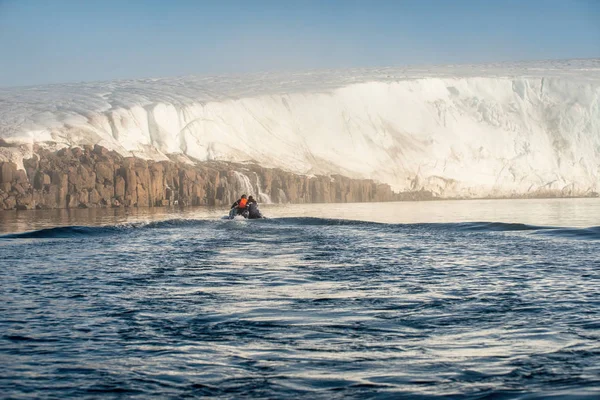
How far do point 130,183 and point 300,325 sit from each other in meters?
52.5

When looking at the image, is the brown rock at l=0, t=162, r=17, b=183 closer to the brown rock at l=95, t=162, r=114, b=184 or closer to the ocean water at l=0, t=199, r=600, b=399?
the brown rock at l=95, t=162, r=114, b=184

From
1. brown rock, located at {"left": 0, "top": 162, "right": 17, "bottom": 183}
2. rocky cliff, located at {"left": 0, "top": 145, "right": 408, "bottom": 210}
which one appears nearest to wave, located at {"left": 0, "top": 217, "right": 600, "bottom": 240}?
rocky cliff, located at {"left": 0, "top": 145, "right": 408, "bottom": 210}

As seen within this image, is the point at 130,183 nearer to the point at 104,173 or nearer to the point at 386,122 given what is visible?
the point at 104,173

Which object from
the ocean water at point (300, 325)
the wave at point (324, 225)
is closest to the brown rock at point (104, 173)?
the wave at point (324, 225)

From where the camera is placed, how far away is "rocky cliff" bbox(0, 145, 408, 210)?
53875mm

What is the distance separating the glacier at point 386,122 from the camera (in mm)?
76438

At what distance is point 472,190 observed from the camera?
268 feet

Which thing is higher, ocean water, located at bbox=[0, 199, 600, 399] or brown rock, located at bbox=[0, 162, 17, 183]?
brown rock, located at bbox=[0, 162, 17, 183]

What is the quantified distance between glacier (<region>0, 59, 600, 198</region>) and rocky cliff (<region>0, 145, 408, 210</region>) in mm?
4658

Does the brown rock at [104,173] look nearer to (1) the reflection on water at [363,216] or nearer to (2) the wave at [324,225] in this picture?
(1) the reflection on water at [363,216]

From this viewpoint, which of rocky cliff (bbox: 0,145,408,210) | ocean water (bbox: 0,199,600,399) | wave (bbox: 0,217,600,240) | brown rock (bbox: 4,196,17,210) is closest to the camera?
ocean water (bbox: 0,199,600,399)

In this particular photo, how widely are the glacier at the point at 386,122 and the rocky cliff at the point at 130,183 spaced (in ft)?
15.3

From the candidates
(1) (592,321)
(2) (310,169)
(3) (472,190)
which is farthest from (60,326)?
(3) (472,190)

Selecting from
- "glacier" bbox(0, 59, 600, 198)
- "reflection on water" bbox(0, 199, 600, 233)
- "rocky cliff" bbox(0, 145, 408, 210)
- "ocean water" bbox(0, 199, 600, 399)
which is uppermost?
"glacier" bbox(0, 59, 600, 198)
